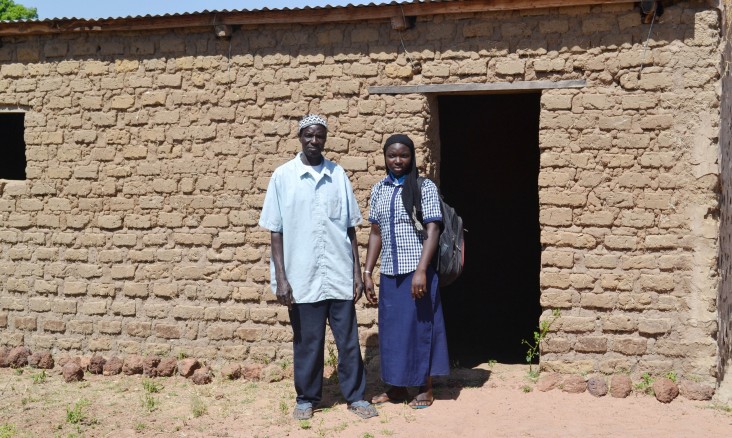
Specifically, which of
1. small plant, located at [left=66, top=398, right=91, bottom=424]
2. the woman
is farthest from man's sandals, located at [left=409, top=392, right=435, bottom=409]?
small plant, located at [left=66, top=398, right=91, bottom=424]

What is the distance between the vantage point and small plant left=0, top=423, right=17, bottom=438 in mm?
5258

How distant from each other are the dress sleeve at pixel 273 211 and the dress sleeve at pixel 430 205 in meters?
0.98

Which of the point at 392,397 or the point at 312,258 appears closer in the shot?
the point at 312,258

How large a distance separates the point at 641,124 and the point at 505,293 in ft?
12.4

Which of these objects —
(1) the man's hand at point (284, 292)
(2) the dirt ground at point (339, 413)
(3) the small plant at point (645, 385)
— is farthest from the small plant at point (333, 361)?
(3) the small plant at point (645, 385)

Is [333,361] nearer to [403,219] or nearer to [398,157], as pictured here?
[403,219]

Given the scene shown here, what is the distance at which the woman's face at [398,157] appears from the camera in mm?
5367

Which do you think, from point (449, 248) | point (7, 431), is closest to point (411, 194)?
point (449, 248)

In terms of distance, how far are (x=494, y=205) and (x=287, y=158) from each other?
3.41 m

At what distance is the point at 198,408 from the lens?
5.71 metres

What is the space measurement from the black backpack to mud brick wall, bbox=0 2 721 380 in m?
0.86

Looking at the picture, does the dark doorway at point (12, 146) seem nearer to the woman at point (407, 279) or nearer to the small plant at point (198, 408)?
the small plant at point (198, 408)

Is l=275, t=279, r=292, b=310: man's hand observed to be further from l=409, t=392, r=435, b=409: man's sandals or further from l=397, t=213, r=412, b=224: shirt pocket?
l=409, t=392, r=435, b=409: man's sandals

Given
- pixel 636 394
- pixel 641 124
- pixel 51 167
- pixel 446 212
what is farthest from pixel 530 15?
pixel 51 167
